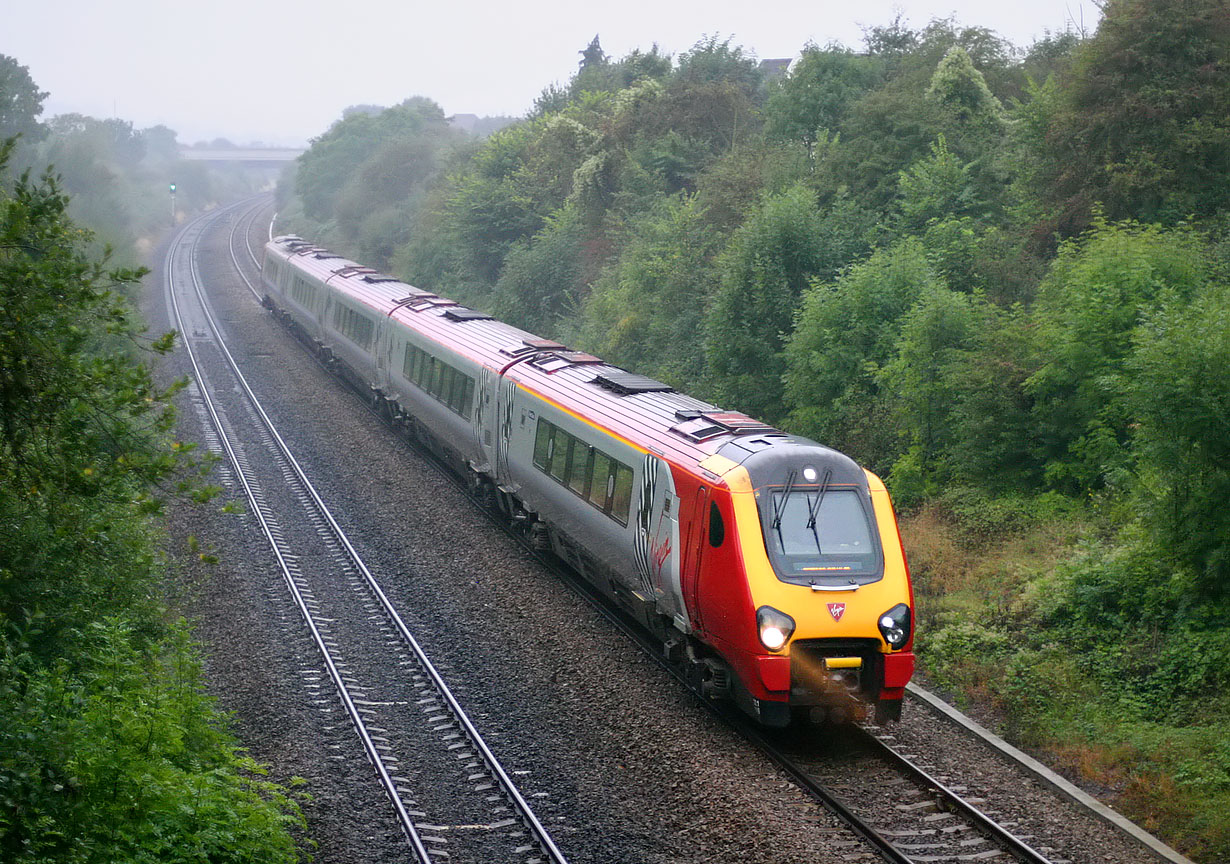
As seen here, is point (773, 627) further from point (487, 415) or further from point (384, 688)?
point (487, 415)

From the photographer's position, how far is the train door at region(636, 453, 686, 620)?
1178cm

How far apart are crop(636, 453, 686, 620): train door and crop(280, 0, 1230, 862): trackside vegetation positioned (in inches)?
130

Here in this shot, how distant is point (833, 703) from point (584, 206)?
32788 millimetres

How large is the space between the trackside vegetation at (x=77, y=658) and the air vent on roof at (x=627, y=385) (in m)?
6.68

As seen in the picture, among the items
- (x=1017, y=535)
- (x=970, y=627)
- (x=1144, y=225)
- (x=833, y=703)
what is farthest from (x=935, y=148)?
(x=833, y=703)

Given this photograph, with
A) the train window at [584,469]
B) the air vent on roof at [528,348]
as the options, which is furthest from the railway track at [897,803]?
the air vent on roof at [528,348]

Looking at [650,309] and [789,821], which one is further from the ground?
[650,309]

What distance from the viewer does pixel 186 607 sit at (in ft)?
48.9

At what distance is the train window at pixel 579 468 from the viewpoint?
1440 centimetres

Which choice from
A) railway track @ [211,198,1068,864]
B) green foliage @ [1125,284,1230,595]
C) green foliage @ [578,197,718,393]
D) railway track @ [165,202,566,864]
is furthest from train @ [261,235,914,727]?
green foliage @ [578,197,718,393]

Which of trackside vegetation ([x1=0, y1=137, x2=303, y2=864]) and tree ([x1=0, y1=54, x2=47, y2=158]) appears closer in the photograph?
trackside vegetation ([x1=0, y1=137, x2=303, y2=864])

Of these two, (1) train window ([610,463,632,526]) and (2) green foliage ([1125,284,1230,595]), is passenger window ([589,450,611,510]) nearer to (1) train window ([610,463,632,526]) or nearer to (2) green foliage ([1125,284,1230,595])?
(1) train window ([610,463,632,526])

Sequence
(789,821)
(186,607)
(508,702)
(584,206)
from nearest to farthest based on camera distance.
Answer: (789,821)
(508,702)
(186,607)
(584,206)

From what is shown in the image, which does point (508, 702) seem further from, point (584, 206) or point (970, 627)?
point (584, 206)
